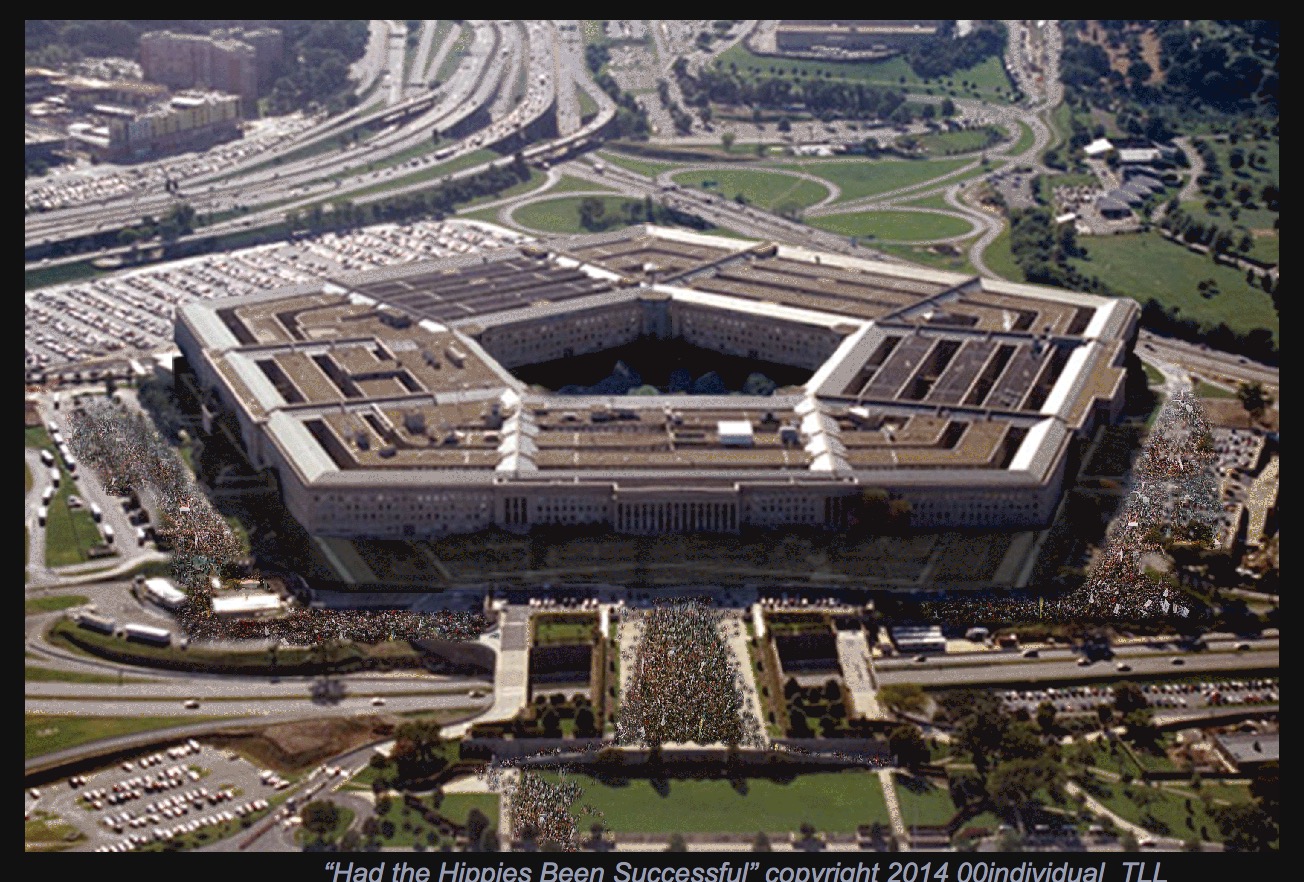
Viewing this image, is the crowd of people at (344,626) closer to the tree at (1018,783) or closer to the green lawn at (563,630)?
the green lawn at (563,630)

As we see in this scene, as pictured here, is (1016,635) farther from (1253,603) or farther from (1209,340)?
(1209,340)

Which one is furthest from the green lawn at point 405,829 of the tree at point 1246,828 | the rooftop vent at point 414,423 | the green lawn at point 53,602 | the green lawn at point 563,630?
the rooftop vent at point 414,423

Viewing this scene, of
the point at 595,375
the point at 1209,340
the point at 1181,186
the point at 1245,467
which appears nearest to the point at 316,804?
the point at 595,375

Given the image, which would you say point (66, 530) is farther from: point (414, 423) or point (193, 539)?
point (414, 423)

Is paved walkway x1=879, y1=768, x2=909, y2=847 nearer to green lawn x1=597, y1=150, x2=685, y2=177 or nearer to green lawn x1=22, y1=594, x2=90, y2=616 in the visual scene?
green lawn x1=22, y1=594, x2=90, y2=616

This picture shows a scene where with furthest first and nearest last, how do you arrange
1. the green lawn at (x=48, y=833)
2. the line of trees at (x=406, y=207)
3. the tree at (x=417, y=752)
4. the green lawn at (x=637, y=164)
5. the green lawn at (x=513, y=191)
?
the green lawn at (x=637, y=164)
the green lawn at (x=513, y=191)
the line of trees at (x=406, y=207)
the tree at (x=417, y=752)
the green lawn at (x=48, y=833)

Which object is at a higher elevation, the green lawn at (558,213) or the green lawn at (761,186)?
the green lawn at (761,186)
